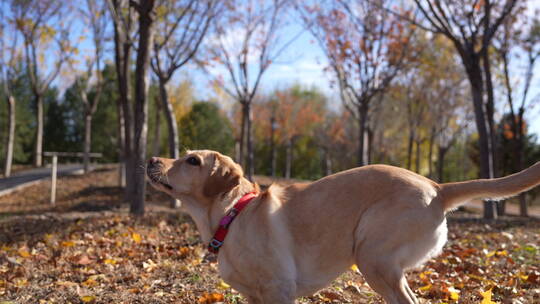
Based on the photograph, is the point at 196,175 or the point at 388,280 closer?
the point at 388,280

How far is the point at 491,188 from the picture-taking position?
3348 millimetres

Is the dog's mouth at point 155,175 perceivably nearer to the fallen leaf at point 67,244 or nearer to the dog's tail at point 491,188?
the dog's tail at point 491,188

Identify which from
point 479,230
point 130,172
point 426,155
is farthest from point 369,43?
point 426,155

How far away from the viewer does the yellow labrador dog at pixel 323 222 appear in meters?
3.19

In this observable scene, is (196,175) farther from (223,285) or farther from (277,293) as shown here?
Answer: (223,285)

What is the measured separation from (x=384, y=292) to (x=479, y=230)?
23.5 ft

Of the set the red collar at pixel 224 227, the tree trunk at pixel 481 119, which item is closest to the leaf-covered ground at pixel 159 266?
the red collar at pixel 224 227

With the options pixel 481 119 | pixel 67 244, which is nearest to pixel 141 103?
pixel 67 244

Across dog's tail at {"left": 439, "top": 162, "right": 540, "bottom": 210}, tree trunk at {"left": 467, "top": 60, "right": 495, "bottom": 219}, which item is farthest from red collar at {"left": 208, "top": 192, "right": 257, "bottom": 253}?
tree trunk at {"left": 467, "top": 60, "right": 495, "bottom": 219}

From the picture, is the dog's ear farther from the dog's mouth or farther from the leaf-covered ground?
the leaf-covered ground

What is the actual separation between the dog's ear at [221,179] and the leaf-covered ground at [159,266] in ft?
3.73

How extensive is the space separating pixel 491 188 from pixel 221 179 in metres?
2.10

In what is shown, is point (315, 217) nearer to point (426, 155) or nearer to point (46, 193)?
point (46, 193)

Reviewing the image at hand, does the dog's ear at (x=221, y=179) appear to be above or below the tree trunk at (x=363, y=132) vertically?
below
